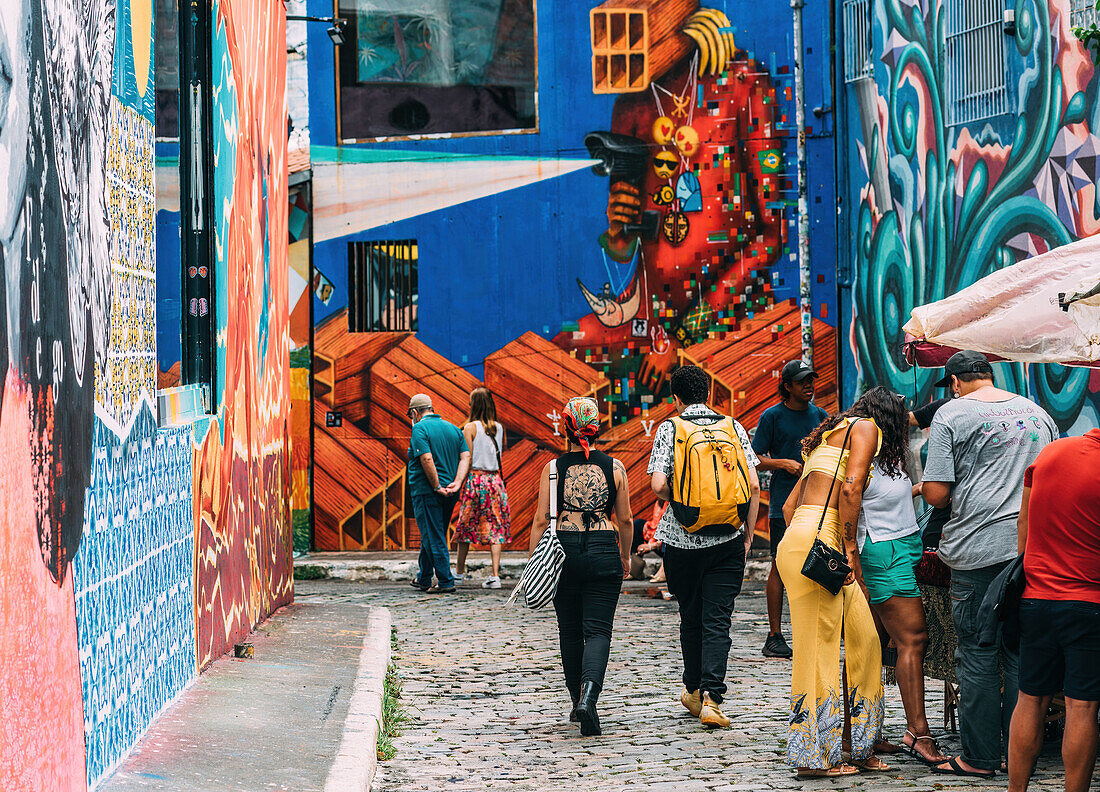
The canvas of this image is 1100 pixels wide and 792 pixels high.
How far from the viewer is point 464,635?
420 inches

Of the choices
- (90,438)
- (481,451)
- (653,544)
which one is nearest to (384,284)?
(481,451)

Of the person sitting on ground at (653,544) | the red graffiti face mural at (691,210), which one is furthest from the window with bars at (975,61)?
the person sitting on ground at (653,544)

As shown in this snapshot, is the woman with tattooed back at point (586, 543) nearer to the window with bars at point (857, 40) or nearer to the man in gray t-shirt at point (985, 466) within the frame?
the man in gray t-shirt at point (985, 466)

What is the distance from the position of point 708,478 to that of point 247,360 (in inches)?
148

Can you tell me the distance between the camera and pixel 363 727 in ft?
21.4

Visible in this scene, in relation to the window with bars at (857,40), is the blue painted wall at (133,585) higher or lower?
lower

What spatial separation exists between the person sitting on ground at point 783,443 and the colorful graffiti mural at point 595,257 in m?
6.29

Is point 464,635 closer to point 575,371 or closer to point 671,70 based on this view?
point 575,371

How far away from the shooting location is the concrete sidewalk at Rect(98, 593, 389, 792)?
538 cm

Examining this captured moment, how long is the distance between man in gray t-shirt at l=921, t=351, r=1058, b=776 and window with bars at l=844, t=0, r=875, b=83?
9563 mm

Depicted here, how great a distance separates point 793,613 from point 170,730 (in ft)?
10.1

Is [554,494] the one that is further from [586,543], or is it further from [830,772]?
[830,772]

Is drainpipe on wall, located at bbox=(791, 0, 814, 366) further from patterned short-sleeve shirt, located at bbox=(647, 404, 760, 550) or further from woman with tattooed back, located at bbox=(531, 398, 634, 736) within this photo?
woman with tattooed back, located at bbox=(531, 398, 634, 736)

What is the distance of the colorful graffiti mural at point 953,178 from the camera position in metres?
10.6
